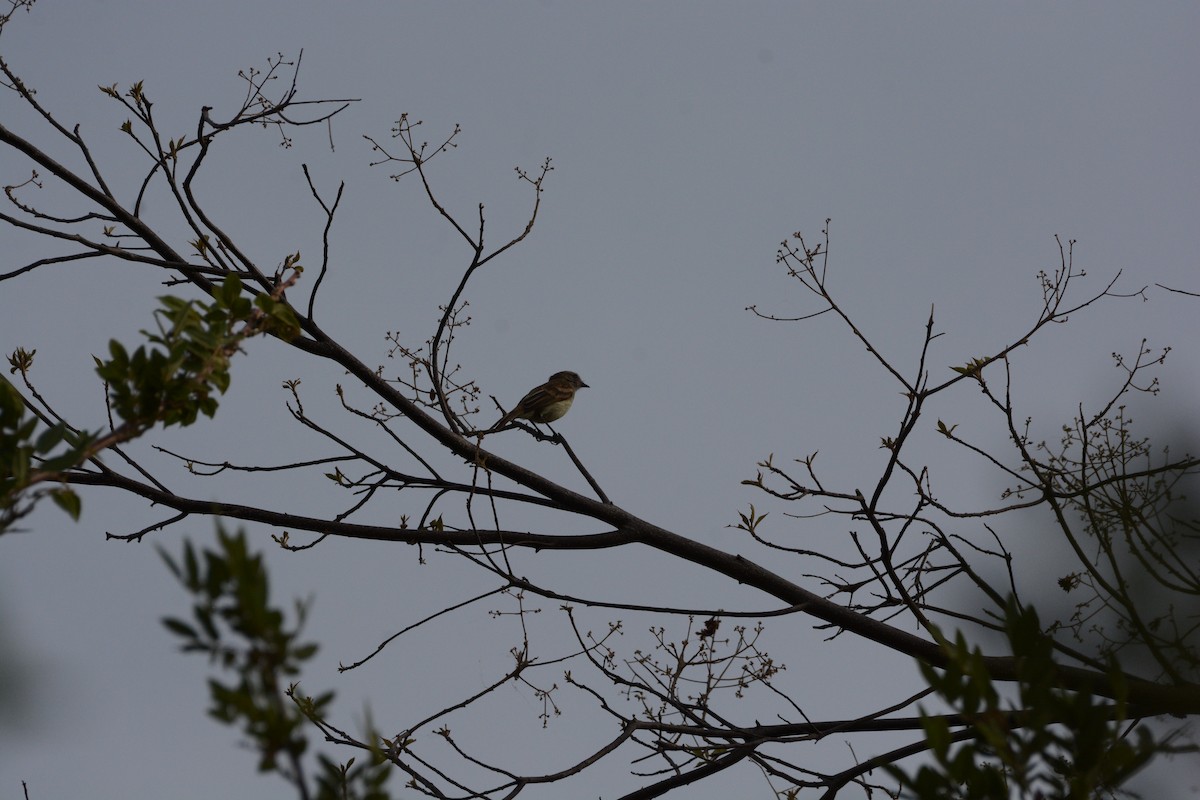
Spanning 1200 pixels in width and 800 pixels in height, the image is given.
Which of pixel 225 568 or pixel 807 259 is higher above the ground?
pixel 807 259

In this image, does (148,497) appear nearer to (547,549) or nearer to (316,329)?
(316,329)

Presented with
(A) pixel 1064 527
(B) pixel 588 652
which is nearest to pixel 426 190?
(B) pixel 588 652

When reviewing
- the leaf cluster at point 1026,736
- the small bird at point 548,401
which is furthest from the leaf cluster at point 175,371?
the small bird at point 548,401

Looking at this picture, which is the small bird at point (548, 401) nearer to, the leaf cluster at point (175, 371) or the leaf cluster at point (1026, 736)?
the leaf cluster at point (175, 371)

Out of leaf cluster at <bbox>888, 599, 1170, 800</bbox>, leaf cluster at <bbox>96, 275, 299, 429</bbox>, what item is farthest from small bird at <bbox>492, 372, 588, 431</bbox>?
leaf cluster at <bbox>888, 599, 1170, 800</bbox>

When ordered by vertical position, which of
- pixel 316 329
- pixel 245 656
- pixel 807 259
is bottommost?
pixel 245 656

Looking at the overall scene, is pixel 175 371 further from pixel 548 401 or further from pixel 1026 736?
pixel 548 401

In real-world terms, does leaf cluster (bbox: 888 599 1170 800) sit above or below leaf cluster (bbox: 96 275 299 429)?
below

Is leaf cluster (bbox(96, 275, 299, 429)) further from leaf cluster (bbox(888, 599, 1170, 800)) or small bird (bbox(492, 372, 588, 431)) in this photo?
small bird (bbox(492, 372, 588, 431))

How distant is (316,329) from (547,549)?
4.92ft

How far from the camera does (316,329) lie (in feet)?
17.0

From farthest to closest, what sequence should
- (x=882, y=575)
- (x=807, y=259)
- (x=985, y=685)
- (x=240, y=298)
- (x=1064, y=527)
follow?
(x=807, y=259) → (x=882, y=575) → (x=1064, y=527) → (x=240, y=298) → (x=985, y=685)

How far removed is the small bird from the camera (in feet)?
34.8

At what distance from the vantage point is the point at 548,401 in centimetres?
1095
